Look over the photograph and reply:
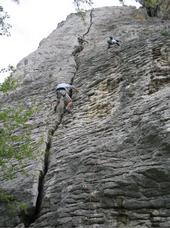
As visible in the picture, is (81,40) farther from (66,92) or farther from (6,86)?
(6,86)

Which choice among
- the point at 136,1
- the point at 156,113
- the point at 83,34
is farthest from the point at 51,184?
the point at 136,1

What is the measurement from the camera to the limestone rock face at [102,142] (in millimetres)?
10570

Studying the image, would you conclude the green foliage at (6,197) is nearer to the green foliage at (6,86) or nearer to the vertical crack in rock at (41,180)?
the vertical crack in rock at (41,180)

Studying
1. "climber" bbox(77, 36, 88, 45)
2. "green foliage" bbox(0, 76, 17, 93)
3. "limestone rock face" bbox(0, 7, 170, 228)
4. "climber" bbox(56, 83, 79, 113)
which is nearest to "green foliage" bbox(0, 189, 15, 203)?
"limestone rock face" bbox(0, 7, 170, 228)

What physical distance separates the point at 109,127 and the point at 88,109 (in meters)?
2.40

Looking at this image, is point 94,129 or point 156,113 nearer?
point 156,113

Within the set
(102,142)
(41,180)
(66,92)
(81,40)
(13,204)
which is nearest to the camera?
(13,204)

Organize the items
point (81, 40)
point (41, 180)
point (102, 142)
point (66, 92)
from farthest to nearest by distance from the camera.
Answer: point (81, 40) → point (66, 92) → point (41, 180) → point (102, 142)

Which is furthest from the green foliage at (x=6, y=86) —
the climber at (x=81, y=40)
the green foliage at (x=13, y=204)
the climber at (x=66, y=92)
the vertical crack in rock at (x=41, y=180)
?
the climber at (x=81, y=40)

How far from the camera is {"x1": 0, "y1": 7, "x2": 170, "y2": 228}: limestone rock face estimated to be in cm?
1057

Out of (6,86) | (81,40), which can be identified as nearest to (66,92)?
(6,86)

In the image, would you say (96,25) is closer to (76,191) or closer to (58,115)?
(58,115)

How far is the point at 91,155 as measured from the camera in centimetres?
1227

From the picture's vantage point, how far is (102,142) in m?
12.7
